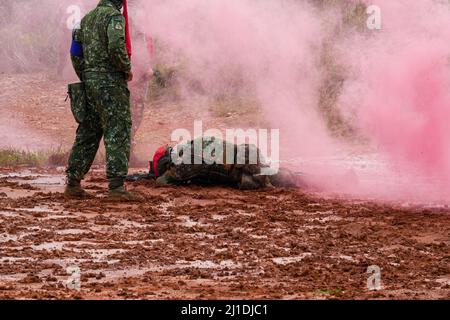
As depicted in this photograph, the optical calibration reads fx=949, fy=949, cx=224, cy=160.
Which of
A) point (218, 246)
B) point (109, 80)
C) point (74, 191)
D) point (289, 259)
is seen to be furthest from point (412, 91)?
point (289, 259)

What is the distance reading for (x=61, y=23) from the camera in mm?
25156

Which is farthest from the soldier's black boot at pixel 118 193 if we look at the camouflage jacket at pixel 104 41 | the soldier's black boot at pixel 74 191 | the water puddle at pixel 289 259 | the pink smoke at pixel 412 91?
the water puddle at pixel 289 259

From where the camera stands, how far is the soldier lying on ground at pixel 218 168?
11078 millimetres

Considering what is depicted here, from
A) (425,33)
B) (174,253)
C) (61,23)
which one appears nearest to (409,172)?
(425,33)

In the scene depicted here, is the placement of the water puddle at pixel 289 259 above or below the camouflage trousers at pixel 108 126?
below

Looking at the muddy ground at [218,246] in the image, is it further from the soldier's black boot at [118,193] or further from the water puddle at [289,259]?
the soldier's black boot at [118,193]

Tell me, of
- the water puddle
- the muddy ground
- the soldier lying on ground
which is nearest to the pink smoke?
the muddy ground

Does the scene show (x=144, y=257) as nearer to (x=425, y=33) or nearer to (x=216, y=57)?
(x=425, y=33)

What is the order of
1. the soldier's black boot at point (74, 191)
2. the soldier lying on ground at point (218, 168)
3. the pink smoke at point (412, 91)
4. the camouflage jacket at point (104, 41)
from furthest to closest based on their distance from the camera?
the soldier lying on ground at point (218, 168) < the pink smoke at point (412, 91) < the soldier's black boot at point (74, 191) < the camouflage jacket at point (104, 41)

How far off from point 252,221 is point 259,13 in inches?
221

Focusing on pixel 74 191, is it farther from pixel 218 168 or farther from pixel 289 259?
pixel 289 259

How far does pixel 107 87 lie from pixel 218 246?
3182 millimetres

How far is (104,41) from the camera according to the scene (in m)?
10.0

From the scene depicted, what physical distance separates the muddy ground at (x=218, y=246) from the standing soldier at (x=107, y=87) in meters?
0.35
